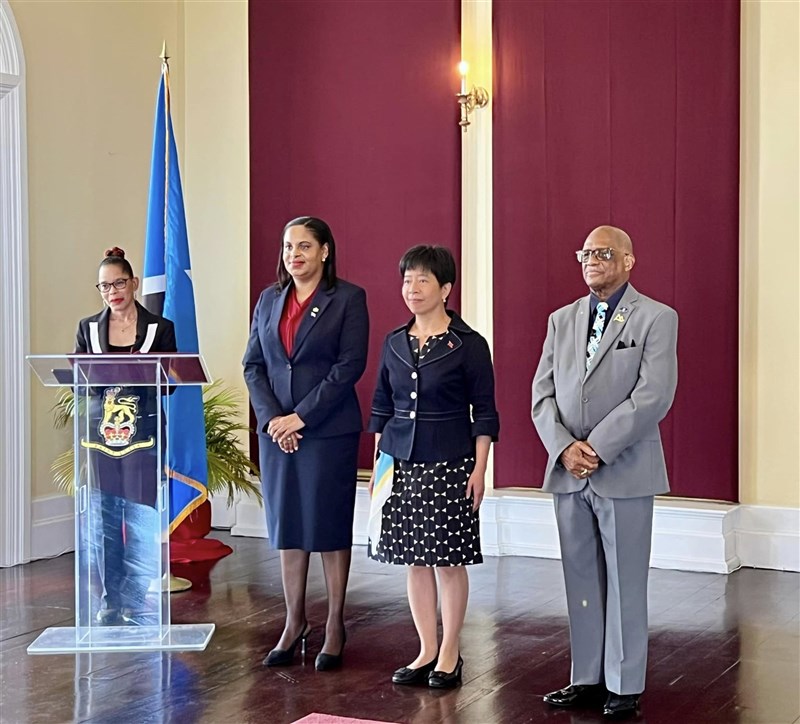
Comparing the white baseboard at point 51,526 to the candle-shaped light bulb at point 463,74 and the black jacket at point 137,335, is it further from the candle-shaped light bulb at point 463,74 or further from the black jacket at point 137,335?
the candle-shaped light bulb at point 463,74

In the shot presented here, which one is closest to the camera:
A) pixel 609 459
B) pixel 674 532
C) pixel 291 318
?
pixel 609 459

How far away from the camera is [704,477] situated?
6.06 meters

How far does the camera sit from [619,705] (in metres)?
3.57

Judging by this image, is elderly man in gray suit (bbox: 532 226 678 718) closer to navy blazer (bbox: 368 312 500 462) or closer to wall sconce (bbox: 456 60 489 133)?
navy blazer (bbox: 368 312 500 462)

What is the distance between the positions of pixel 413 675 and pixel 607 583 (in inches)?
30.3

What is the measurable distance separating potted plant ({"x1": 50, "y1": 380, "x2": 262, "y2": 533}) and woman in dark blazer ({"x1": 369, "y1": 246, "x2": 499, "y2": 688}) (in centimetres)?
265

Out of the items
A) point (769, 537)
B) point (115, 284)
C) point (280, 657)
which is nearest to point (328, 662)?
point (280, 657)

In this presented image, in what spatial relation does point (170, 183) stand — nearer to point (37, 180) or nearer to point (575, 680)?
point (37, 180)

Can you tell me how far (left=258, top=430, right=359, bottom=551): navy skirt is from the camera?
417cm

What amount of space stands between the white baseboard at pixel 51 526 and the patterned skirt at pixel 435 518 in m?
3.12

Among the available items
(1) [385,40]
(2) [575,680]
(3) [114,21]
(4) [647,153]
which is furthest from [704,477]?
(3) [114,21]

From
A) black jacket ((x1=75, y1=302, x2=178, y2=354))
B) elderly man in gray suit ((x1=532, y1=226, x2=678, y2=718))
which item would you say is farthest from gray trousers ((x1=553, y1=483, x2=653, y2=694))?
black jacket ((x1=75, y1=302, x2=178, y2=354))

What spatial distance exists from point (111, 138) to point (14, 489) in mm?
2151

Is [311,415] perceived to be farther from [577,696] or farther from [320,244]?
[577,696]
